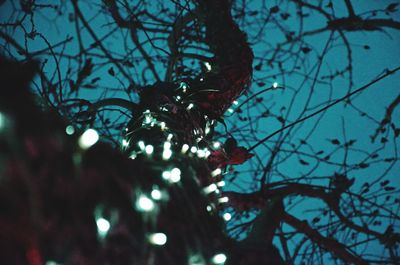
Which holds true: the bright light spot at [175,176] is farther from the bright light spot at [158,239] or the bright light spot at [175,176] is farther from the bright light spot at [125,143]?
the bright light spot at [125,143]

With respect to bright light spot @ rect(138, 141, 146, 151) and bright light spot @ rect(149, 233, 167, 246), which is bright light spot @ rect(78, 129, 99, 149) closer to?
bright light spot @ rect(149, 233, 167, 246)

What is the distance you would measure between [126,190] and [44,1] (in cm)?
317

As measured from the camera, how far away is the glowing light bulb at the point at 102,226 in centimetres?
76

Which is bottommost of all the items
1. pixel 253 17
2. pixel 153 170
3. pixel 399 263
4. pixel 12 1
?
pixel 153 170

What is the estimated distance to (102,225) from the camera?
30.5 inches

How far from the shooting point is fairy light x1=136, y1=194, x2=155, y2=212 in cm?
80

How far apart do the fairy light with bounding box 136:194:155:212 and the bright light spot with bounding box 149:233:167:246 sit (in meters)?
0.08

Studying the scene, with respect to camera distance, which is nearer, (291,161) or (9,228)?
(9,228)

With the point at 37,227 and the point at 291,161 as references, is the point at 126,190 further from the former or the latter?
the point at 291,161

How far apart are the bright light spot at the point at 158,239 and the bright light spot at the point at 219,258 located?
133 mm

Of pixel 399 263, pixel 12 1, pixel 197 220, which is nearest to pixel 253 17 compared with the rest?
pixel 12 1

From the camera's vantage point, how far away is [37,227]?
651 millimetres

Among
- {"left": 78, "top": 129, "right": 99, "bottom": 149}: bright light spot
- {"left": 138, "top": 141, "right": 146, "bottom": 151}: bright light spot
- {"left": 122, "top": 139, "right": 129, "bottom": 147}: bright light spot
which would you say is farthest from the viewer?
{"left": 122, "top": 139, "right": 129, "bottom": 147}: bright light spot

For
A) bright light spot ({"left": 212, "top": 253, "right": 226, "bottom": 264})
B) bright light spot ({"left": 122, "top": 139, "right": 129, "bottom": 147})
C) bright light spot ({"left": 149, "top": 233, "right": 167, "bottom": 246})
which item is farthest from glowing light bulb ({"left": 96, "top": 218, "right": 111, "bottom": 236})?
bright light spot ({"left": 122, "top": 139, "right": 129, "bottom": 147})
